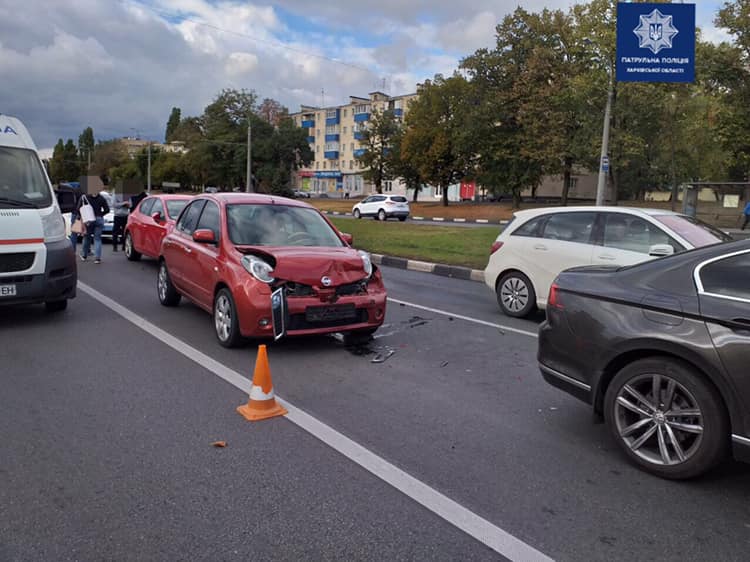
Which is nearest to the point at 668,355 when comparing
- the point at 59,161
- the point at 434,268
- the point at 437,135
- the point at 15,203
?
the point at 15,203

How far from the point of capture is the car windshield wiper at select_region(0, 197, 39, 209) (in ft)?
22.9

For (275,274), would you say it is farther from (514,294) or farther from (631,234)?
(631,234)

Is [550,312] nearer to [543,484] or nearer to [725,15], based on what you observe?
[543,484]

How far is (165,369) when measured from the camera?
18.0ft

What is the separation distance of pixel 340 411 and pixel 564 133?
124ft

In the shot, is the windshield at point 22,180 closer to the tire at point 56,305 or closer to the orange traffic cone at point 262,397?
the tire at point 56,305

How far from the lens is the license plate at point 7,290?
21.6ft

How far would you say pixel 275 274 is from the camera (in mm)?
5918

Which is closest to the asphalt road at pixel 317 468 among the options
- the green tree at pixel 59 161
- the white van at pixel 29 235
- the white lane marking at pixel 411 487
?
the white lane marking at pixel 411 487

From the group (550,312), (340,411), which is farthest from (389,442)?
(550,312)

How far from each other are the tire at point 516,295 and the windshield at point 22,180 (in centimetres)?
611

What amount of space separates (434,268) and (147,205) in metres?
6.59

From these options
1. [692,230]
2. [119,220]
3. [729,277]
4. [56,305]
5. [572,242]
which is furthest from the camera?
[119,220]

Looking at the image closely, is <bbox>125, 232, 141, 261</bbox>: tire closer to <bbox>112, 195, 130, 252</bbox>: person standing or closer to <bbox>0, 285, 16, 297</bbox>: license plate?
<bbox>112, 195, 130, 252</bbox>: person standing
